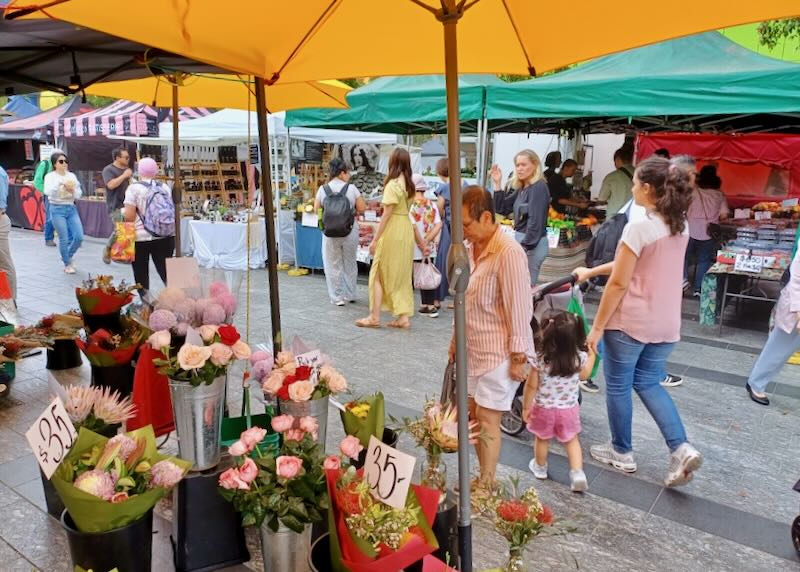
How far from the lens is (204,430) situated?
224cm

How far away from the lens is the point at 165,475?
1.84 m

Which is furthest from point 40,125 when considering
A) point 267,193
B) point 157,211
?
point 267,193

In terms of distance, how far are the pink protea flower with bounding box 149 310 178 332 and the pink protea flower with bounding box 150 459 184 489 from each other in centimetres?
71

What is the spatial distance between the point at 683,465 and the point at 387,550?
2219 millimetres

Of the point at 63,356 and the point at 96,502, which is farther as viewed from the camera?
the point at 63,356

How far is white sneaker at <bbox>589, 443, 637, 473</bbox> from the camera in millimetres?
3438

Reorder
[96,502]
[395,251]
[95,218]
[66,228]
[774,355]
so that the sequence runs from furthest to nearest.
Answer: [95,218], [66,228], [395,251], [774,355], [96,502]

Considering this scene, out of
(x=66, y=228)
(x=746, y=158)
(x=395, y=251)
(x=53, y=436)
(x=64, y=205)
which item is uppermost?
(x=746, y=158)

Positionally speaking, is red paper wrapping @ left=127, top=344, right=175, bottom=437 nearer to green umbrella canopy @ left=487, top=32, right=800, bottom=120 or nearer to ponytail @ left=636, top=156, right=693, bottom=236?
ponytail @ left=636, top=156, right=693, bottom=236

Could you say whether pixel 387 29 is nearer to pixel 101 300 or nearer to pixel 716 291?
pixel 101 300

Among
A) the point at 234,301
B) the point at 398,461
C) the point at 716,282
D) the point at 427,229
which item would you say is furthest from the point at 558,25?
the point at 716,282

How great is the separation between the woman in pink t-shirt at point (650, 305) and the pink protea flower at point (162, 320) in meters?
2.18

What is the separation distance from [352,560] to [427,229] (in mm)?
5364

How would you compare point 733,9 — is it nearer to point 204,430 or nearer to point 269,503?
point 269,503
